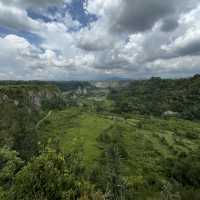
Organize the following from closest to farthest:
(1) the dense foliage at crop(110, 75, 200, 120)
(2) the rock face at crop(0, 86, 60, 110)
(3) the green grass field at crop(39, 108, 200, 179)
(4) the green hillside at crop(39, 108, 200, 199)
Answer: (4) the green hillside at crop(39, 108, 200, 199)
(3) the green grass field at crop(39, 108, 200, 179)
(2) the rock face at crop(0, 86, 60, 110)
(1) the dense foliage at crop(110, 75, 200, 120)

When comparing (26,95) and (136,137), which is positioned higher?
(26,95)

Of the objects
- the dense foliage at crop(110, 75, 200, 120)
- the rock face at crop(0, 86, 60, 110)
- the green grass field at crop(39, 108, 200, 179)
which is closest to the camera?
the green grass field at crop(39, 108, 200, 179)

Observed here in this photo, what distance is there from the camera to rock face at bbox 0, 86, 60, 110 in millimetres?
103125

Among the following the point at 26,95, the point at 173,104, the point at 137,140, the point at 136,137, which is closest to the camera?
the point at 137,140

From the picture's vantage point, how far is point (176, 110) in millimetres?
162750

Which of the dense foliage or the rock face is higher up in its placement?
the rock face

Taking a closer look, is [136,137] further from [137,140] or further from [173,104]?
[173,104]

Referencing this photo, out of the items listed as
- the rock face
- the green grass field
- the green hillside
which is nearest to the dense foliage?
the green grass field

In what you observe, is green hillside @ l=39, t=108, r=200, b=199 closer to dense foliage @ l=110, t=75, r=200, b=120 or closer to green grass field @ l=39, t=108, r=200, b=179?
green grass field @ l=39, t=108, r=200, b=179

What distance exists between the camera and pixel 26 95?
12581 cm

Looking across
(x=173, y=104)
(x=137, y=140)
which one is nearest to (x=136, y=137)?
(x=137, y=140)

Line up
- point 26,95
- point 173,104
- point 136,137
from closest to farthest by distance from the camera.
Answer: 1. point 136,137
2. point 26,95
3. point 173,104

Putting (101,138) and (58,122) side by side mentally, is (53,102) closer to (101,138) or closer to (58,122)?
(58,122)

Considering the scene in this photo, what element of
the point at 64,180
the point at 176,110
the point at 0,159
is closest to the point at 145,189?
the point at 0,159
